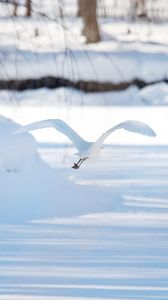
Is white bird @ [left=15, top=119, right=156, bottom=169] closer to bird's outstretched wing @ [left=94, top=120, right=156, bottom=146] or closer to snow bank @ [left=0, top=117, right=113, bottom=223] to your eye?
bird's outstretched wing @ [left=94, top=120, right=156, bottom=146]

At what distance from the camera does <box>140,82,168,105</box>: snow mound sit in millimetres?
22953

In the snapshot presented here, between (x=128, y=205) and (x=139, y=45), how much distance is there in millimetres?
17769

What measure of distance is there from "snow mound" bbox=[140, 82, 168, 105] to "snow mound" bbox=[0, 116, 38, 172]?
12.9m

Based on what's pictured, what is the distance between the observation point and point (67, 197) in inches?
374

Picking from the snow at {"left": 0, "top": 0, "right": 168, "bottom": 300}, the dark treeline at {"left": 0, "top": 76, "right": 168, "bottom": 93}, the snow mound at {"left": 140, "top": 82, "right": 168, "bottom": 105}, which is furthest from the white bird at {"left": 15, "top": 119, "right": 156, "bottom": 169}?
the dark treeline at {"left": 0, "top": 76, "right": 168, "bottom": 93}

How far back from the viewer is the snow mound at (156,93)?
75.3 ft

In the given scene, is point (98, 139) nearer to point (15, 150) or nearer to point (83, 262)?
point (83, 262)

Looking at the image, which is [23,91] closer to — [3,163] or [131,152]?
[131,152]

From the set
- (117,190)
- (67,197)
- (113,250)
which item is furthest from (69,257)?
(117,190)

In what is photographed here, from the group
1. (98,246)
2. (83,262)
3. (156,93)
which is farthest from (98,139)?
(156,93)

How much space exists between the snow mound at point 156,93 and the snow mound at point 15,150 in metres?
12.9

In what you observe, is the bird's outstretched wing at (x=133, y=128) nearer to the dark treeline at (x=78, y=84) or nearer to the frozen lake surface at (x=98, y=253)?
the frozen lake surface at (x=98, y=253)

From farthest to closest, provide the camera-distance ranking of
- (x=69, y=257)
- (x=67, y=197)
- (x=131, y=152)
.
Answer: (x=131, y=152)
(x=67, y=197)
(x=69, y=257)

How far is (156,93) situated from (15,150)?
14233mm
